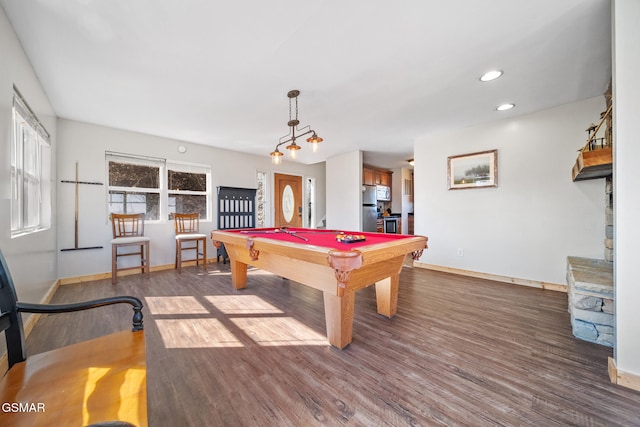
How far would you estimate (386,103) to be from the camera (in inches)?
118

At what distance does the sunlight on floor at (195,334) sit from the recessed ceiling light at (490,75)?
3290 mm

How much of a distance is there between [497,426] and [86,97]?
15.1 feet

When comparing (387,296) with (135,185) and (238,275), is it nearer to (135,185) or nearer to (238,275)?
(238,275)

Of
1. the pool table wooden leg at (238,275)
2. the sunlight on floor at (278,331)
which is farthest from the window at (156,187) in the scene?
the sunlight on floor at (278,331)

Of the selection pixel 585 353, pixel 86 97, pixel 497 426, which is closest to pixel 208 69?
pixel 86 97

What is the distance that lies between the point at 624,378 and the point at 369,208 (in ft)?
16.0

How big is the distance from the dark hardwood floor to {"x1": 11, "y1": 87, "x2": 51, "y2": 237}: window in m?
0.98

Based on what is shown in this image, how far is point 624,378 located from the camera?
4.64 feet

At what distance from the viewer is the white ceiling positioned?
5.34 ft

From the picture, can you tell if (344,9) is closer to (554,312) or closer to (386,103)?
(386,103)

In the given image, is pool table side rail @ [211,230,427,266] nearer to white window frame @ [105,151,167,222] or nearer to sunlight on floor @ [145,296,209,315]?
sunlight on floor @ [145,296,209,315]

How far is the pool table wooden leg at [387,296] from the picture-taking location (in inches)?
91.1

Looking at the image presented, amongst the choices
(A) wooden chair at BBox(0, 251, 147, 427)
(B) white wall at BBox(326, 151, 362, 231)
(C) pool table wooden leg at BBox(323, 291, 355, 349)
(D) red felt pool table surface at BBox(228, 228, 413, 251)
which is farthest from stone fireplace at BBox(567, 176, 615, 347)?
(B) white wall at BBox(326, 151, 362, 231)

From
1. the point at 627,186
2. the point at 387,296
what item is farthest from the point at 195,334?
the point at 627,186
